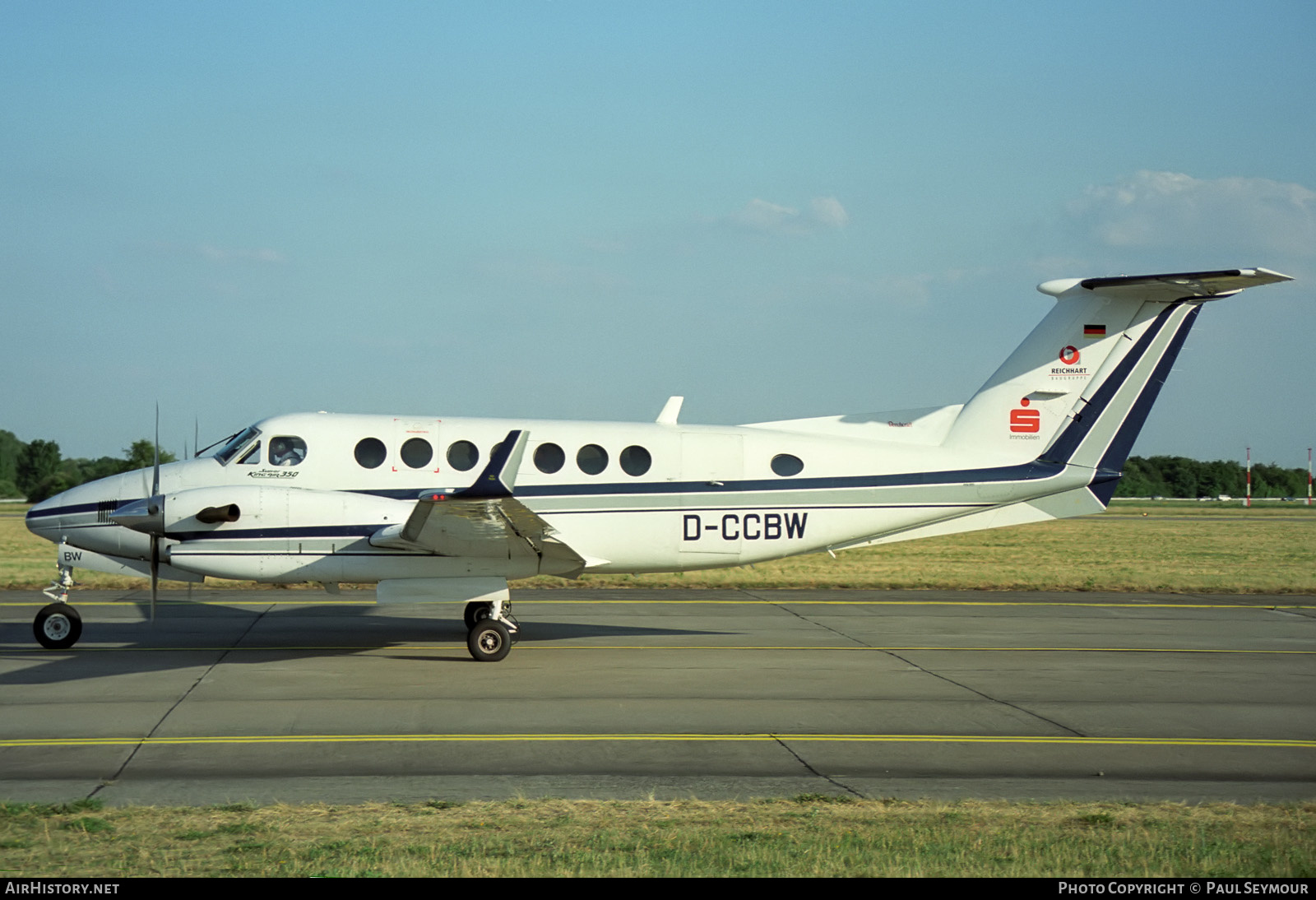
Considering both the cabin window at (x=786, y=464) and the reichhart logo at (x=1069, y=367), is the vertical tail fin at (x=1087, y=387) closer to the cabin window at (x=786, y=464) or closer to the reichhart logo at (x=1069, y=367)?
the reichhart logo at (x=1069, y=367)

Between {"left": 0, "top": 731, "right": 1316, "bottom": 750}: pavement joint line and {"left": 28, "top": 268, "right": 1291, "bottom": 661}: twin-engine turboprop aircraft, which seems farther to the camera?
{"left": 28, "top": 268, "right": 1291, "bottom": 661}: twin-engine turboprop aircraft

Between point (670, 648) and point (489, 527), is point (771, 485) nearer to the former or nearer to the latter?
point (670, 648)

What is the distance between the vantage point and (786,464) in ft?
46.9

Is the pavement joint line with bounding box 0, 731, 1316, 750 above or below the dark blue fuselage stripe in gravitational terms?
below

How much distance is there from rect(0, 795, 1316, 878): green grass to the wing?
4.63 metres

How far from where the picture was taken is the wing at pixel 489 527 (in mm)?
11180

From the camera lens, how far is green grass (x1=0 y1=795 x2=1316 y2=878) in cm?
555

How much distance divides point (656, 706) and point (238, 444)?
663 centimetres

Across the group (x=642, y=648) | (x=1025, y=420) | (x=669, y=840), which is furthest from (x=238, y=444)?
(x=1025, y=420)

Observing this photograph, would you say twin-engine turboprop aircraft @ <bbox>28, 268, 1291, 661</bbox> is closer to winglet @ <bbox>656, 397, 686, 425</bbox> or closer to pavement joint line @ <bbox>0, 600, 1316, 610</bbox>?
winglet @ <bbox>656, 397, 686, 425</bbox>

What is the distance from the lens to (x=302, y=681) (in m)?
11.5

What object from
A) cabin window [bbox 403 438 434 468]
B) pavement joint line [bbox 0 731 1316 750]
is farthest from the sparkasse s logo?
cabin window [bbox 403 438 434 468]

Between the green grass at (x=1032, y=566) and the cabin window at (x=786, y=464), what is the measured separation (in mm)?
8168

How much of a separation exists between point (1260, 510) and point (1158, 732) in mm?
66323
